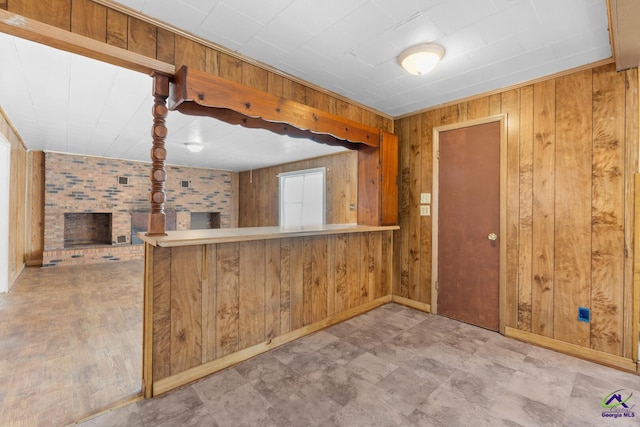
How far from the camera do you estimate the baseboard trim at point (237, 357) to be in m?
1.88

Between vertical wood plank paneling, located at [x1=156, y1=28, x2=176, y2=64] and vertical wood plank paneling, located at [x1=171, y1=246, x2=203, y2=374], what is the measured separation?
1241mm

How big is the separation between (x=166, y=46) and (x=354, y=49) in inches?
50.9

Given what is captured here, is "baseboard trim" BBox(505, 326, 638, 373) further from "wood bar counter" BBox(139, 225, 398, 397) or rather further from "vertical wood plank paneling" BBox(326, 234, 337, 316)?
"vertical wood plank paneling" BBox(326, 234, 337, 316)

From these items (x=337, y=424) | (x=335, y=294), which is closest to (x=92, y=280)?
(x=335, y=294)

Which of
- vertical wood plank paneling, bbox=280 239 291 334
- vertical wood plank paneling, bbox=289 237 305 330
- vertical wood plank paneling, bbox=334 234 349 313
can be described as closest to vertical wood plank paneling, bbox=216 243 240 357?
vertical wood plank paneling, bbox=280 239 291 334

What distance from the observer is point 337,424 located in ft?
5.23

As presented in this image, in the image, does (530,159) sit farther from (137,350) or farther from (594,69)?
(137,350)

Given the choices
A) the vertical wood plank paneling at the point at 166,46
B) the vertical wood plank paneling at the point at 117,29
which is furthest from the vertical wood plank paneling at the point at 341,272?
the vertical wood plank paneling at the point at 117,29

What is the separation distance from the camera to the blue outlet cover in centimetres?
236

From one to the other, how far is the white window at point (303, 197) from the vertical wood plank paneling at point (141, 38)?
169 inches

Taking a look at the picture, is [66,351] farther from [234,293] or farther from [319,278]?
[319,278]

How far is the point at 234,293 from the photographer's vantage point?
2217mm

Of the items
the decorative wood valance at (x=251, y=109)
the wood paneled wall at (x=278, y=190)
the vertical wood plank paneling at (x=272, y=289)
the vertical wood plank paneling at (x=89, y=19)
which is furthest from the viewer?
the wood paneled wall at (x=278, y=190)

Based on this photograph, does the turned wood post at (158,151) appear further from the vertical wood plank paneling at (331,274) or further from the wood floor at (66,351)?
the vertical wood plank paneling at (331,274)
